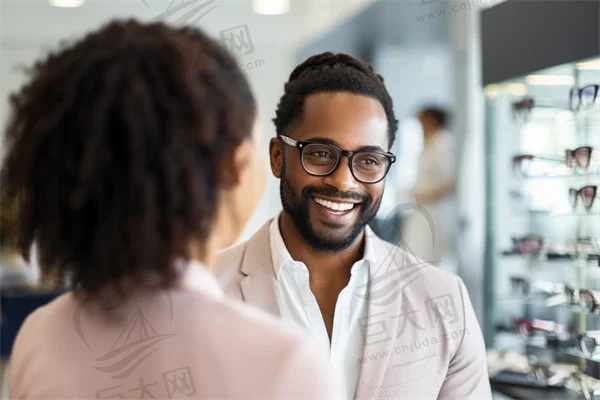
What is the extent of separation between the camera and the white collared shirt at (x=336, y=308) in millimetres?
1499

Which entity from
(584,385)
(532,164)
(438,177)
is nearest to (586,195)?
(584,385)

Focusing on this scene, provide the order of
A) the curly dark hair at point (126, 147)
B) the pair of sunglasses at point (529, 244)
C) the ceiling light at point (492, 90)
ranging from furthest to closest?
the pair of sunglasses at point (529, 244), the ceiling light at point (492, 90), the curly dark hair at point (126, 147)

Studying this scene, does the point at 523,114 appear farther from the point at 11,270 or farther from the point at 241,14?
the point at 11,270

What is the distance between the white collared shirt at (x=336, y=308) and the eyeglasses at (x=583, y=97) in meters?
0.99

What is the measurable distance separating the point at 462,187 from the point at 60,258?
399 cm

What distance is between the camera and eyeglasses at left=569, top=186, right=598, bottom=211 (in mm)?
2217

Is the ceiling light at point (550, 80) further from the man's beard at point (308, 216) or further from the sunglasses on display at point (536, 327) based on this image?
the man's beard at point (308, 216)

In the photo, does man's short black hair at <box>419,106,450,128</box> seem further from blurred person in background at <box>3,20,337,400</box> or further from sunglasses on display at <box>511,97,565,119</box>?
blurred person in background at <box>3,20,337,400</box>

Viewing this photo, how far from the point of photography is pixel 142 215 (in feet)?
2.95

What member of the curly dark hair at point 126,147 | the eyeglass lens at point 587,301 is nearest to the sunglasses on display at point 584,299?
the eyeglass lens at point 587,301

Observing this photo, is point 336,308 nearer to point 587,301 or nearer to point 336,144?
point 336,144

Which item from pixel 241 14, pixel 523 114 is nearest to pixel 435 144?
pixel 523 114

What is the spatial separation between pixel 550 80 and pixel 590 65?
1.17 feet

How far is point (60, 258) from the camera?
0.98m
